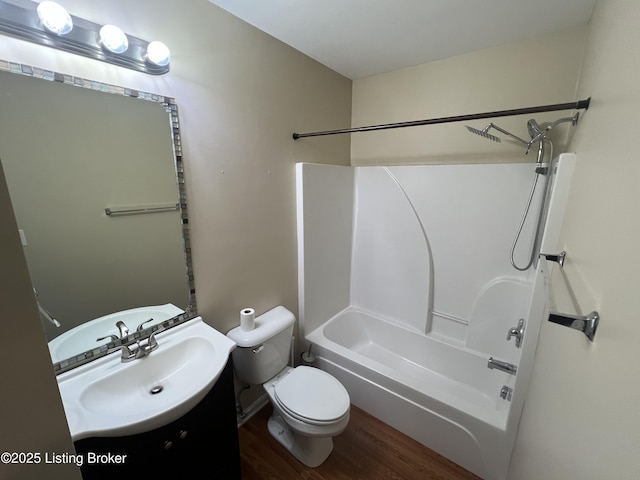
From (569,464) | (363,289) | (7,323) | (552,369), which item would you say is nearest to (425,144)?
(363,289)

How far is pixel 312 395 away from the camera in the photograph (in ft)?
5.06

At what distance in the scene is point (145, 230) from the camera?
4.10 ft

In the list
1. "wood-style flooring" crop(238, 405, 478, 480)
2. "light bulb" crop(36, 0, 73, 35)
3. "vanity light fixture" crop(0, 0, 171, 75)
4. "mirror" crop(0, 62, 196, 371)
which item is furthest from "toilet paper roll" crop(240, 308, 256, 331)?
"light bulb" crop(36, 0, 73, 35)

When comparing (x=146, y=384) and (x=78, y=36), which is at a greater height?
(x=78, y=36)

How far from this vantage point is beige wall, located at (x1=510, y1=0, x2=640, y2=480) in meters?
0.41

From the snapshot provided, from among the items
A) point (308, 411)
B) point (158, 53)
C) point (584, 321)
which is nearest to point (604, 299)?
point (584, 321)

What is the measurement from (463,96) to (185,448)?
251 centimetres

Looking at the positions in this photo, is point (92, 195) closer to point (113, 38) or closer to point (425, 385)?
point (113, 38)

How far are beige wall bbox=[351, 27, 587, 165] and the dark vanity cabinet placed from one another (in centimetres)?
196

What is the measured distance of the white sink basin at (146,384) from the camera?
0.88 meters

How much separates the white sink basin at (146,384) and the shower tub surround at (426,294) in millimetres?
916

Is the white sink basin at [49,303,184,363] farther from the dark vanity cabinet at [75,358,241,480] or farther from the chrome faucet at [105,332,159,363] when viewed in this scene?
the dark vanity cabinet at [75,358,241,480]

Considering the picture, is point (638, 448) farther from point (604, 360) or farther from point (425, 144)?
point (425, 144)

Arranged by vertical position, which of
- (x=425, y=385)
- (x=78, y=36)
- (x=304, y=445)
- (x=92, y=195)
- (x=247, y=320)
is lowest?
(x=304, y=445)
